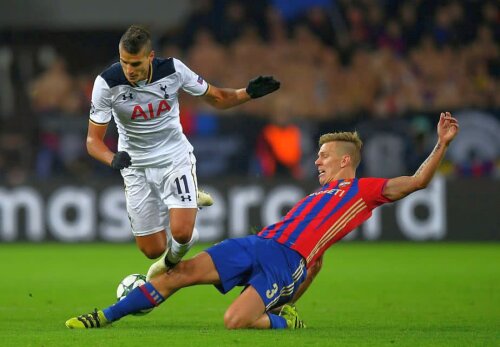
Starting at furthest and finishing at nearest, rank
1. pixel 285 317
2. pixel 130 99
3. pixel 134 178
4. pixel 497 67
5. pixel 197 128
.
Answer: pixel 497 67
pixel 197 128
pixel 134 178
pixel 130 99
pixel 285 317

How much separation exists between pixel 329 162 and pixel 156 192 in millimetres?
1831

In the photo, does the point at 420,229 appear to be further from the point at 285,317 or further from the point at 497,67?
the point at 285,317

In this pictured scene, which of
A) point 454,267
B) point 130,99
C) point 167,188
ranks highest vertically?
point 130,99

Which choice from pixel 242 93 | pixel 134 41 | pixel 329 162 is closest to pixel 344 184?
pixel 329 162

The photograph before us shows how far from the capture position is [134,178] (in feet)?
29.2

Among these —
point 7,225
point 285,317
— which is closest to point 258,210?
point 7,225

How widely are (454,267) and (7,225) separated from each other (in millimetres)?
7076

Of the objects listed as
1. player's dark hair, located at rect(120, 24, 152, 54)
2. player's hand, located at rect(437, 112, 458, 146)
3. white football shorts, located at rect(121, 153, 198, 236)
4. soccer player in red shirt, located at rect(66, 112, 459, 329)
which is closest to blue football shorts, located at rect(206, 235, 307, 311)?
soccer player in red shirt, located at rect(66, 112, 459, 329)

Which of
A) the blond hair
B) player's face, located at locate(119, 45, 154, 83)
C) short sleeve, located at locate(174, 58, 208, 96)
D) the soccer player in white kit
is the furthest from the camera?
short sleeve, located at locate(174, 58, 208, 96)

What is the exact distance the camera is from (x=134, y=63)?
25.5 ft

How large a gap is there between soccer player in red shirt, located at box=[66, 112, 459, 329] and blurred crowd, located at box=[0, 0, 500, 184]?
29.3 ft

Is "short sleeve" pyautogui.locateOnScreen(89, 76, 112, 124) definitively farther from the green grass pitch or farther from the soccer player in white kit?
the green grass pitch

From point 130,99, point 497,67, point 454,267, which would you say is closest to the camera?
point 130,99

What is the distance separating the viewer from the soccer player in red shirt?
702cm
